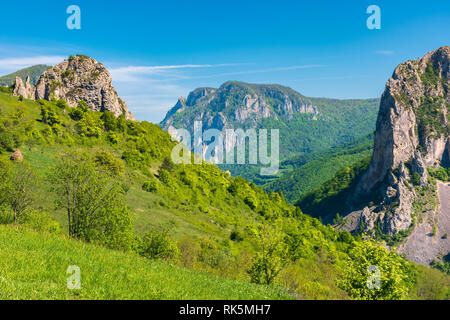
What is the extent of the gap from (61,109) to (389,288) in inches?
3149

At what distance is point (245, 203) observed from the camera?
9281 centimetres

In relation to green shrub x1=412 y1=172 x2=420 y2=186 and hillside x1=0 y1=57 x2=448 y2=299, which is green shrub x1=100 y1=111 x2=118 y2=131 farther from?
green shrub x1=412 y1=172 x2=420 y2=186

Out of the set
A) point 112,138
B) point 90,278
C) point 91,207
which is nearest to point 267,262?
point 90,278

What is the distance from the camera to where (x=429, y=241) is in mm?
159625

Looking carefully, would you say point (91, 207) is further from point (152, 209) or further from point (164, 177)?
point (164, 177)

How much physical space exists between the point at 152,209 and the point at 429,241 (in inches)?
6754

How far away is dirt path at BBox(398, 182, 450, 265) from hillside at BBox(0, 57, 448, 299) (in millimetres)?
72821

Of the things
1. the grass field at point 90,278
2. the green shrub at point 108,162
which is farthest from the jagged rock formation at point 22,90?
the grass field at point 90,278

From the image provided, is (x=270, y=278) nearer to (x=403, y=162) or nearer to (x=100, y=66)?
(x=100, y=66)

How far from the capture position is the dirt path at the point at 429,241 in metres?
152

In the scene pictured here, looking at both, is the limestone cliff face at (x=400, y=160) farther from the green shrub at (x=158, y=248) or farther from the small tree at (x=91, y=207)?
the small tree at (x=91, y=207)

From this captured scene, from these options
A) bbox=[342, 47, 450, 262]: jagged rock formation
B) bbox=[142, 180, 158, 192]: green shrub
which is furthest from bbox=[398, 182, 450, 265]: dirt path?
bbox=[142, 180, 158, 192]: green shrub

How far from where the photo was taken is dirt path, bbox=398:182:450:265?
152500 mm
